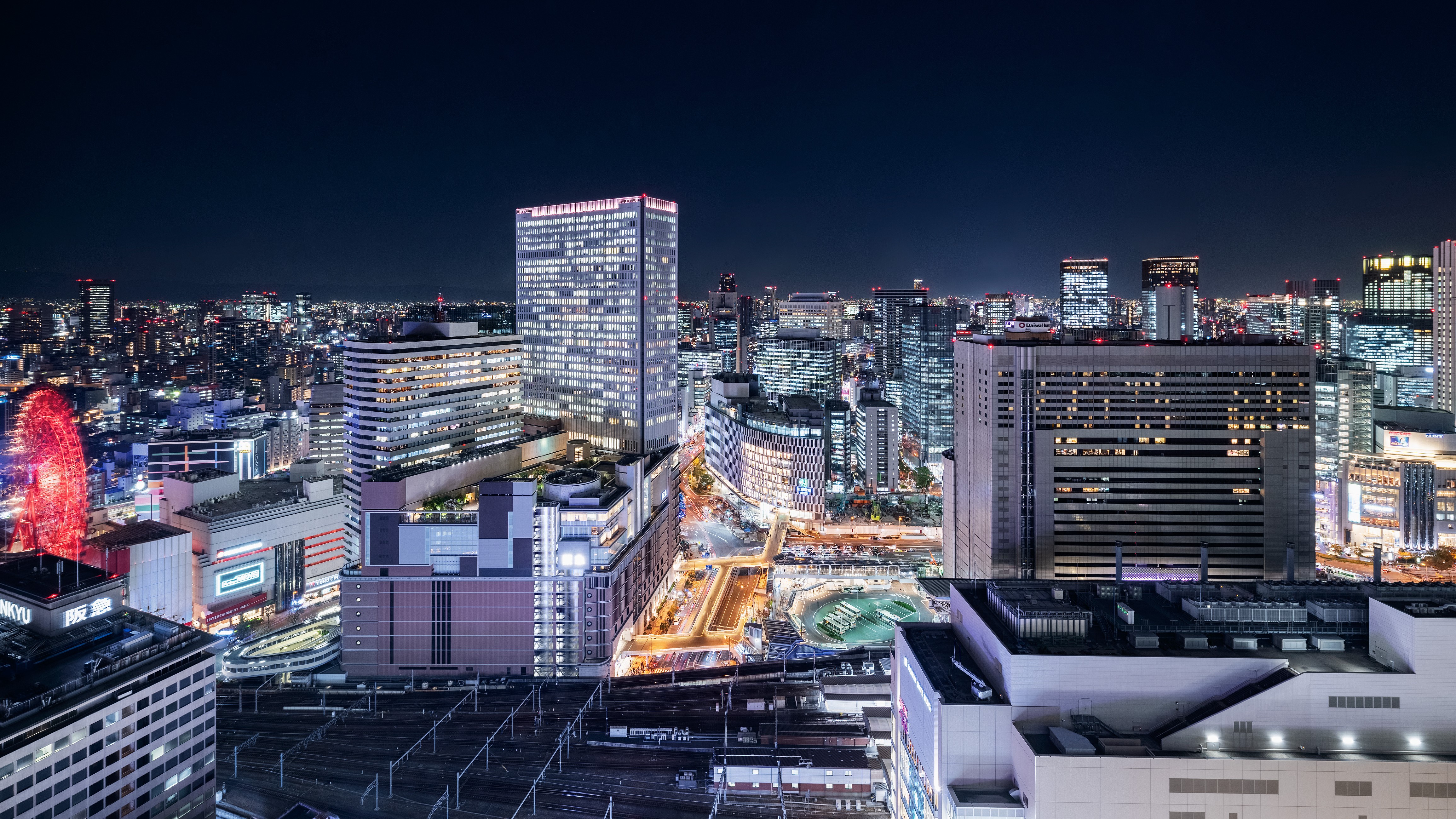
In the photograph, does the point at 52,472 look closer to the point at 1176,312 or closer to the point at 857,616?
the point at 857,616

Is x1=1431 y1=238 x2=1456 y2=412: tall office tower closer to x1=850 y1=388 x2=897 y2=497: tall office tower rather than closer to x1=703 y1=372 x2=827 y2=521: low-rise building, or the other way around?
x1=850 y1=388 x2=897 y2=497: tall office tower

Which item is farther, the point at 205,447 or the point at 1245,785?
the point at 205,447

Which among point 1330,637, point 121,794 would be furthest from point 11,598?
point 1330,637

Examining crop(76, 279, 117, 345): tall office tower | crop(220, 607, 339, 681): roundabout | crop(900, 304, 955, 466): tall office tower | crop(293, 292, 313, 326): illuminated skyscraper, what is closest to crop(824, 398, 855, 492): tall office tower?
crop(900, 304, 955, 466): tall office tower

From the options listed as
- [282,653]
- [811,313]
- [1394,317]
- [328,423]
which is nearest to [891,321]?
[811,313]

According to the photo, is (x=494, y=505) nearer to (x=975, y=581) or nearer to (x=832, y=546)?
(x=975, y=581)

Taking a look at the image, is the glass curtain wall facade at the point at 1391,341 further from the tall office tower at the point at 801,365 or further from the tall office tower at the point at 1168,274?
the tall office tower at the point at 801,365
